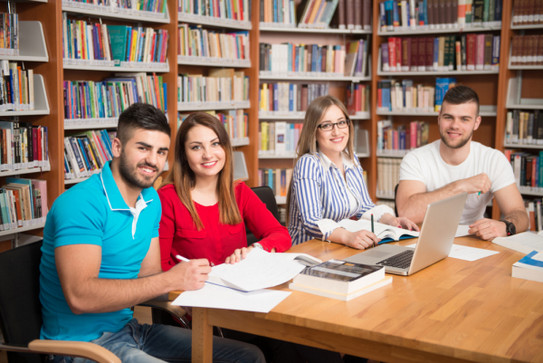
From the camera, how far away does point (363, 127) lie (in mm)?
5500

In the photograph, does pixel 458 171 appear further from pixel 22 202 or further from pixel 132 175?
pixel 22 202

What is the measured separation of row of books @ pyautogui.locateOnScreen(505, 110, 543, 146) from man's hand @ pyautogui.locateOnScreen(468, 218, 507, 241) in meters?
2.51

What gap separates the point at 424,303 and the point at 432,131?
12.8 feet

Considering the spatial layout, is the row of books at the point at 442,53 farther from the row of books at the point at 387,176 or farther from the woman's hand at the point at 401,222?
the woman's hand at the point at 401,222

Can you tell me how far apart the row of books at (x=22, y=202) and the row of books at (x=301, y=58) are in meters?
2.27

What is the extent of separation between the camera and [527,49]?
457 cm

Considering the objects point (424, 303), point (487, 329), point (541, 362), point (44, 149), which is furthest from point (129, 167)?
point (44, 149)

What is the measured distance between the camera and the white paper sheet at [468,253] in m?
2.10

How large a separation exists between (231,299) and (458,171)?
5.88ft

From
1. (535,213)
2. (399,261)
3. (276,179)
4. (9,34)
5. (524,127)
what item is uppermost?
(9,34)

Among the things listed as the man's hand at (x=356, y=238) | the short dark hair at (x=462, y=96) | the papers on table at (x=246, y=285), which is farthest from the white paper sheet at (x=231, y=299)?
the short dark hair at (x=462, y=96)

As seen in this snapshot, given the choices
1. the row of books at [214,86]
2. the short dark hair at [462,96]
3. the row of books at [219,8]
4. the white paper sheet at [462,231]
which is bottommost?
the white paper sheet at [462,231]

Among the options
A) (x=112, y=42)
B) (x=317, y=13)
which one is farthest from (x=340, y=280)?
(x=317, y=13)

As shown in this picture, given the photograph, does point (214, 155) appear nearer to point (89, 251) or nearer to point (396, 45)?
point (89, 251)
